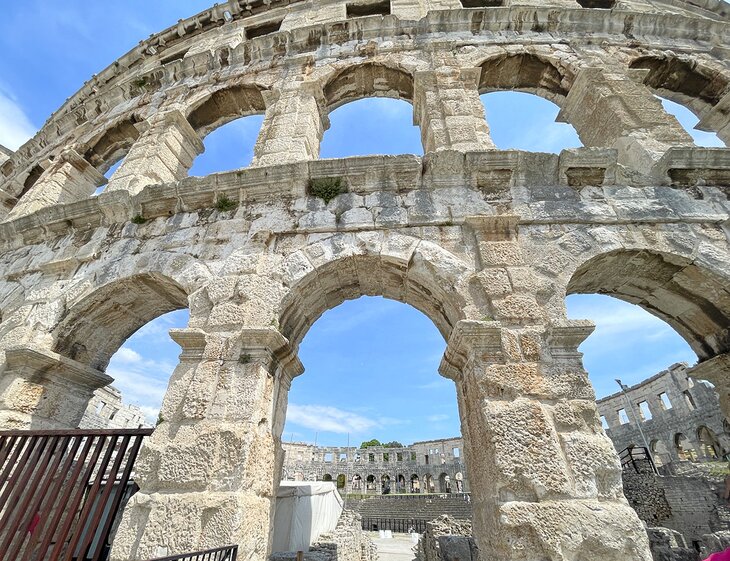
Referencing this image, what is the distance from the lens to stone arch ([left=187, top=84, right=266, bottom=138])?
750cm

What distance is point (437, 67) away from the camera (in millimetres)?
6473

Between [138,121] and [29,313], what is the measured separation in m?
5.18

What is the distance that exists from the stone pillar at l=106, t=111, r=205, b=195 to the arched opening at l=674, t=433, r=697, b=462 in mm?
27502

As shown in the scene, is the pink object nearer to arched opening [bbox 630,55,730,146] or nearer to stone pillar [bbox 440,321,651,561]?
stone pillar [bbox 440,321,651,561]

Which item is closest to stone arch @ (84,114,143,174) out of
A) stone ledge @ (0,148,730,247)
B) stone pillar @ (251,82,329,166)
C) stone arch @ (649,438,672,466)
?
stone pillar @ (251,82,329,166)

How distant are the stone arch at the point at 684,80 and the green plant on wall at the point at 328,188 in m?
6.48

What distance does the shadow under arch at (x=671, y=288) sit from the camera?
3.85 metres

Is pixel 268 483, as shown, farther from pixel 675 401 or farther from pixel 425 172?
pixel 675 401

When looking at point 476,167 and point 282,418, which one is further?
point 476,167

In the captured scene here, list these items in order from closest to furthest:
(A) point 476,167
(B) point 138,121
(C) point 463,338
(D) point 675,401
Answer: (C) point 463,338 < (A) point 476,167 < (B) point 138,121 < (D) point 675,401

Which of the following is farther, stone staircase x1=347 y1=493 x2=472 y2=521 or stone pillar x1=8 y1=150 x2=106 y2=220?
stone staircase x1=347 y1=493 x2=472 y2=521

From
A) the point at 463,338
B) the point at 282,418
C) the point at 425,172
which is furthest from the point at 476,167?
the point at 282,418

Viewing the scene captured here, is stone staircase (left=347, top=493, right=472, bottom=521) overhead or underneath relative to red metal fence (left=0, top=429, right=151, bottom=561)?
overhead

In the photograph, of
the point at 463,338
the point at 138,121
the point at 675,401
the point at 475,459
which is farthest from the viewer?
the point at 675,401
